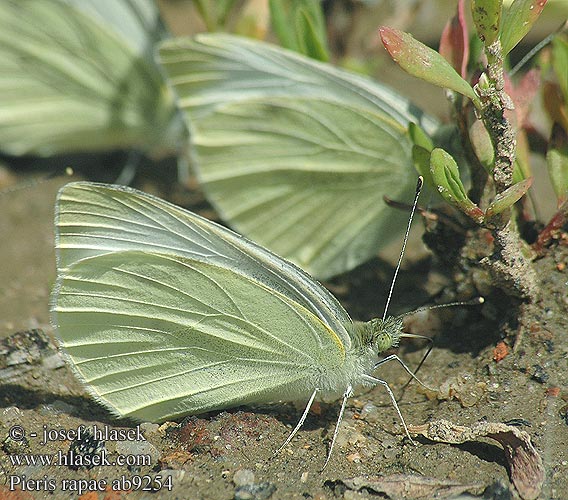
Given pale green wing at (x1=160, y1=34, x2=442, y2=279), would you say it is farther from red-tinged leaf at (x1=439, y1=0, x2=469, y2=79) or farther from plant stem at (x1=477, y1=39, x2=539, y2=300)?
plant stem at (x1=477, y1=39, x2=539, y2=300)

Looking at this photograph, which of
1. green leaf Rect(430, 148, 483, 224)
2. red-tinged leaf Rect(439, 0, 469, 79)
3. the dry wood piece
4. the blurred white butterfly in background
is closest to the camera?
the dry wood piece

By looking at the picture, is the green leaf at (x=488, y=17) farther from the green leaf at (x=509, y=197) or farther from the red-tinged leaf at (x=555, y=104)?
the red-tinged leaf at (x=555, y=104)

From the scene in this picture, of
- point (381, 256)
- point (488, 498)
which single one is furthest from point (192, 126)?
point (488, 498)

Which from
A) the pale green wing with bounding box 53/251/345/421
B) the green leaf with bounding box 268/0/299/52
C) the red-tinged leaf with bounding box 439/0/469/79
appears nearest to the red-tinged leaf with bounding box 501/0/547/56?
the red-tinged leaf with bounding box 439/0/469/79

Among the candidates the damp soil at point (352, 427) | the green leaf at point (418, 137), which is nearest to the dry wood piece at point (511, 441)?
the damp soil at point (352, 427)

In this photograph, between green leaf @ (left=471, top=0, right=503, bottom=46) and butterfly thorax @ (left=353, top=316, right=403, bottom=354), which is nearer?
green leaf @ (left=471, top=0, right=503, bottom=46)

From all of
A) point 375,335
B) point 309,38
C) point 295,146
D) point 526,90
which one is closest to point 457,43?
point 526,90

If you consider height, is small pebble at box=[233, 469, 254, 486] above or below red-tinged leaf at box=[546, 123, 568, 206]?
below

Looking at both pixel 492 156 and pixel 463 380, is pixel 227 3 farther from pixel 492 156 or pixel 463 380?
pixel 463 380
